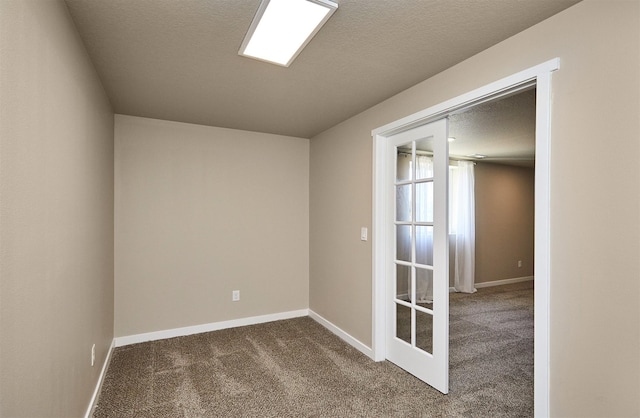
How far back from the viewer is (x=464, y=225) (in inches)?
241

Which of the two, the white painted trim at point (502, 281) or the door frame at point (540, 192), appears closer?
the door frame at point (540, 192)

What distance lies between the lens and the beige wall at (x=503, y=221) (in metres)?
6.43

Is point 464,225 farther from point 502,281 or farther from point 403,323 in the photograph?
point 403,323

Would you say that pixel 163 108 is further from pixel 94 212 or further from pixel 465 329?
pixel 465 329

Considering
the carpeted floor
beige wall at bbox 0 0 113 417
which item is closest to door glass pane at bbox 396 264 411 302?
the carpeted floor

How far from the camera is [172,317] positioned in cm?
368

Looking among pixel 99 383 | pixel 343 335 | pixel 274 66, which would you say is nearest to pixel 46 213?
pixel 274 66

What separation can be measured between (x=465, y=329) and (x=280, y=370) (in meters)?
2.32

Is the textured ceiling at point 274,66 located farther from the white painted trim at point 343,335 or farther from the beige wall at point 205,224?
the white painted trim at point 343,335

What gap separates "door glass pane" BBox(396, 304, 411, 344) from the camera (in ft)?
9.37

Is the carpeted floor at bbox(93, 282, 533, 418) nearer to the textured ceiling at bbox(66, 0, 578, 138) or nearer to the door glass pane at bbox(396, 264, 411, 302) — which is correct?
the door glass pane at bbox(396, 264, 411, 302)

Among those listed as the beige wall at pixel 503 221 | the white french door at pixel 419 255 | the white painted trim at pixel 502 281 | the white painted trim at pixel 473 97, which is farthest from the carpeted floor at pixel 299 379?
the beige wall at pixel 503 221

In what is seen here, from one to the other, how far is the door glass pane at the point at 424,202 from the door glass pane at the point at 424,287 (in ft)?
1.38

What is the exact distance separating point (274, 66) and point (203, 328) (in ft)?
9.67
